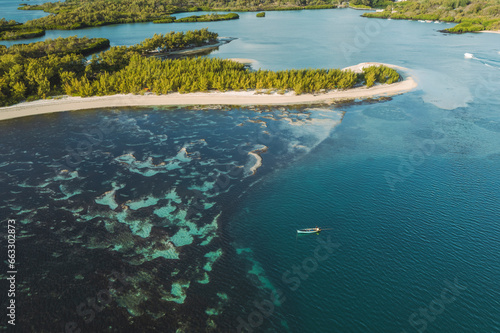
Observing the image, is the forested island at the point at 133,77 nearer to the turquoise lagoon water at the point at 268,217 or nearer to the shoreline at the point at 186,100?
the shoreline at the point at 186,100

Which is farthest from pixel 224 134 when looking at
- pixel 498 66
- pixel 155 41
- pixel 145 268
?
pixel 498 66

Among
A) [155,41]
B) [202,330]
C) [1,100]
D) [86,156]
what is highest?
[155,41]

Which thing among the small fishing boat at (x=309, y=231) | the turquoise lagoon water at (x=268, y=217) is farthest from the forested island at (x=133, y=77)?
the small fishing boat at (x=309, y=231)

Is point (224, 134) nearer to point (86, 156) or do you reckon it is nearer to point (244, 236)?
point (86, 156)

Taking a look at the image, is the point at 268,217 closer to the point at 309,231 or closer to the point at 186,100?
the point at 309,231

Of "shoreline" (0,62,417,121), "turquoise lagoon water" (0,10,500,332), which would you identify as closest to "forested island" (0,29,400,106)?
"shoreline" (0,62,417,121)
